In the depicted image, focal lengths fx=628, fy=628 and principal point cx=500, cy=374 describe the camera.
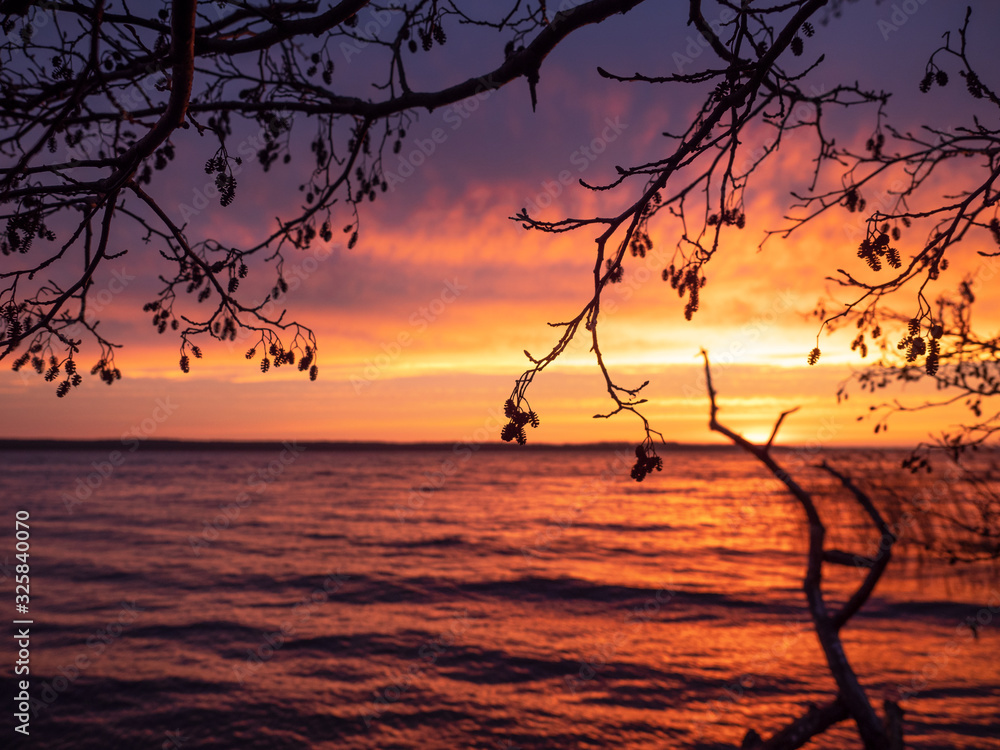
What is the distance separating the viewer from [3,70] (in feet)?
13.2

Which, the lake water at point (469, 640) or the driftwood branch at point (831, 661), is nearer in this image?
the driftwood branch at point (831, 661)

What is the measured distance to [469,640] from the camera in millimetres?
14141

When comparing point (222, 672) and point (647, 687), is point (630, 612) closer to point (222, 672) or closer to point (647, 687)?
point (647, 687)

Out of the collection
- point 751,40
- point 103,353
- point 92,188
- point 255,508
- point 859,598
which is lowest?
point 255,508

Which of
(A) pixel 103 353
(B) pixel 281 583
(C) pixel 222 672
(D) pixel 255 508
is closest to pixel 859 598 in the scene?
(A) pixel 103 353

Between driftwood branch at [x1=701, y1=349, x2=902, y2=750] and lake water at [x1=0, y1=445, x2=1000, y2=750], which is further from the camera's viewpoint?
lake water at [x1=0, y1=445, x2=1000, y2=750]

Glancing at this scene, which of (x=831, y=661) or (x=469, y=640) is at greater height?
(x=831, y=661)

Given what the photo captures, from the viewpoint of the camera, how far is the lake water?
9.98 meters

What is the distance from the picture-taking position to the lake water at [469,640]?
393 inches

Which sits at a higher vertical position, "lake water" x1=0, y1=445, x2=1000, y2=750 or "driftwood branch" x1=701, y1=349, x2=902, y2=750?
"driftwood branch" x1=701, y1=349, x2=902, y2=750

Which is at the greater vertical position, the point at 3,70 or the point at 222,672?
the point at 3,70

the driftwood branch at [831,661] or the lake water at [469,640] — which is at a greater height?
the driftwood branch at [831,661]

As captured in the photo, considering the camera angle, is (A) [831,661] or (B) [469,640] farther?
(B) [469,640]

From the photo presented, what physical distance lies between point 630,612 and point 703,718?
6.51m
